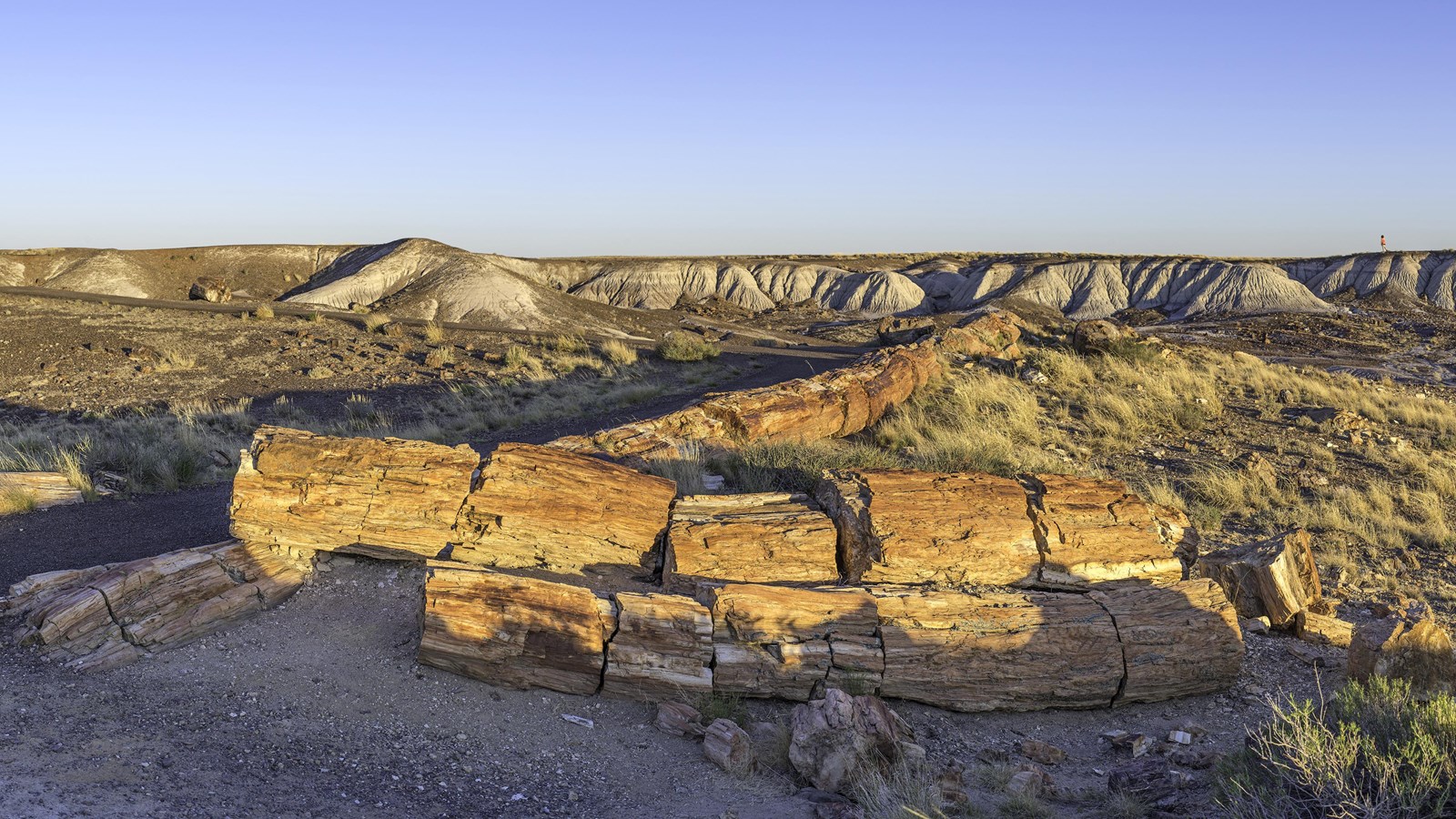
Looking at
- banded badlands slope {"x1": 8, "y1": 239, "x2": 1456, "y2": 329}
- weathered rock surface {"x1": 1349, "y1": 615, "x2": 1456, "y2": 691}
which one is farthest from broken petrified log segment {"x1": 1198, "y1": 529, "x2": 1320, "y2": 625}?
banded badlands slope {"x1": 8, "y1": 239, "x2": 1456, "y2": 329}

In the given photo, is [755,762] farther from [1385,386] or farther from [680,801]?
[1385,386]

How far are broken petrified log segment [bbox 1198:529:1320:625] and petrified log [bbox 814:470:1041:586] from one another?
5.06 ft

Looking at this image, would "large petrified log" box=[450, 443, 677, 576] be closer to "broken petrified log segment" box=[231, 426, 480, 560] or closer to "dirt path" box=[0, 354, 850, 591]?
"broken petrified log segment" box=[231, 426, 480, 560]

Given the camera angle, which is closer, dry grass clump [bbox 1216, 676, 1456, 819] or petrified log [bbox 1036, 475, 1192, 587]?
dry grass clump [bbox 1216, 676, 1456, 819]

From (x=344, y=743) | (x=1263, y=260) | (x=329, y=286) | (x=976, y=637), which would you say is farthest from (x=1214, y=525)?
(x=1263, y=260)

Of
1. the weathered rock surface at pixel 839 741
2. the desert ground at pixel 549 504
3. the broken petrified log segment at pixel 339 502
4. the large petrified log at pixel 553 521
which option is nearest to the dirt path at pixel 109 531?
the desert ground at pixel 549 504

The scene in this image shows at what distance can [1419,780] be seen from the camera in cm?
334

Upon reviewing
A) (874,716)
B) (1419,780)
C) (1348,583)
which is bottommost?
(1348,583)

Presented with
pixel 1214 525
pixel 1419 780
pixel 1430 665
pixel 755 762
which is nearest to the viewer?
pixel 1419 780

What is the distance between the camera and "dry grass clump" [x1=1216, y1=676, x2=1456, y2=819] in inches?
134

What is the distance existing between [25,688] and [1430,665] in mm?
7365

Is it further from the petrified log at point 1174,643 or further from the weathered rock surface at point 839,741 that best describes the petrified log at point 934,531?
the weathered rock surface at point 839,741

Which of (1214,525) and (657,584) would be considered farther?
(1214,525)

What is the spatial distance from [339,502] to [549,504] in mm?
1369
